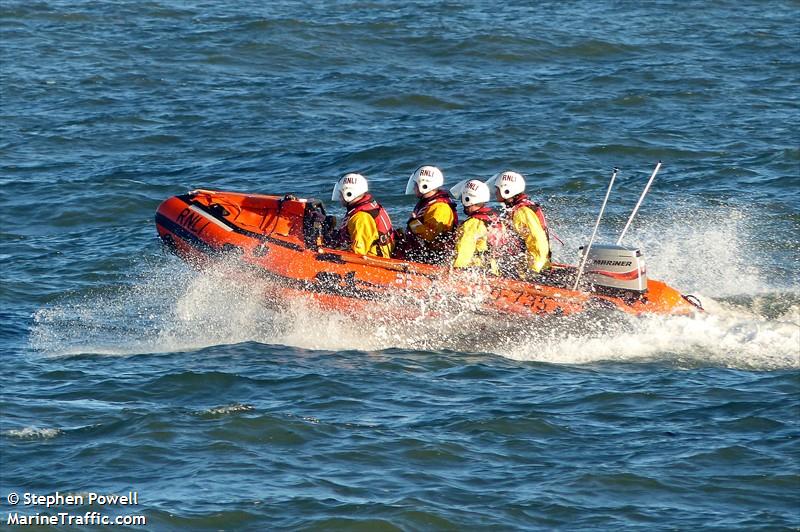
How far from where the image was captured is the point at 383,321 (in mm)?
11977

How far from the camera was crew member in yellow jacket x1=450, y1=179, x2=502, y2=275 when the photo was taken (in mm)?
11844

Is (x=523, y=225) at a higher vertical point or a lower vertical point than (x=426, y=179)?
lower

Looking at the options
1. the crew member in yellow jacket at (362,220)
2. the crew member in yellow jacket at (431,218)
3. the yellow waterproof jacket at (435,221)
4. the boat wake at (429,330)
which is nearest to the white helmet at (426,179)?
the crew member in yellow jacket at (431,218)

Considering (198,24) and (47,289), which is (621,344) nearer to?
(47,289)

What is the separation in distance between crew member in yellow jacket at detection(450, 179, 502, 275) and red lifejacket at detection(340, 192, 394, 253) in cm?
78

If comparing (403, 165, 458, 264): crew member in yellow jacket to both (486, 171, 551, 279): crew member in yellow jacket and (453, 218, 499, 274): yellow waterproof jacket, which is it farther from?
(486, 171, 551, 279): crew member in yellow jacket

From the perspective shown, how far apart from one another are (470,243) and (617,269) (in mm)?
1376

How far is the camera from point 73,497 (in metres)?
8.38

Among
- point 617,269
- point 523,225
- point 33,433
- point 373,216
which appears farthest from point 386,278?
point 33,433

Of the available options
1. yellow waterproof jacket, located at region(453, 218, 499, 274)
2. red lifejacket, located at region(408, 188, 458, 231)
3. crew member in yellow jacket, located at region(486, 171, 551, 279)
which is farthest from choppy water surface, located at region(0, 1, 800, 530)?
red lifejacket, located at region(408, 188, 458, 231)

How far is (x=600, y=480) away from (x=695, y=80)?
1448 cm

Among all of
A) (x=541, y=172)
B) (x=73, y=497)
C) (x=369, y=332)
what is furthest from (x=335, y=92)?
(x=73, y=497)

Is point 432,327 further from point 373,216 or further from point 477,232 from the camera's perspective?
point 373,216

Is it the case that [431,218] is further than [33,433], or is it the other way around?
[431,218]
